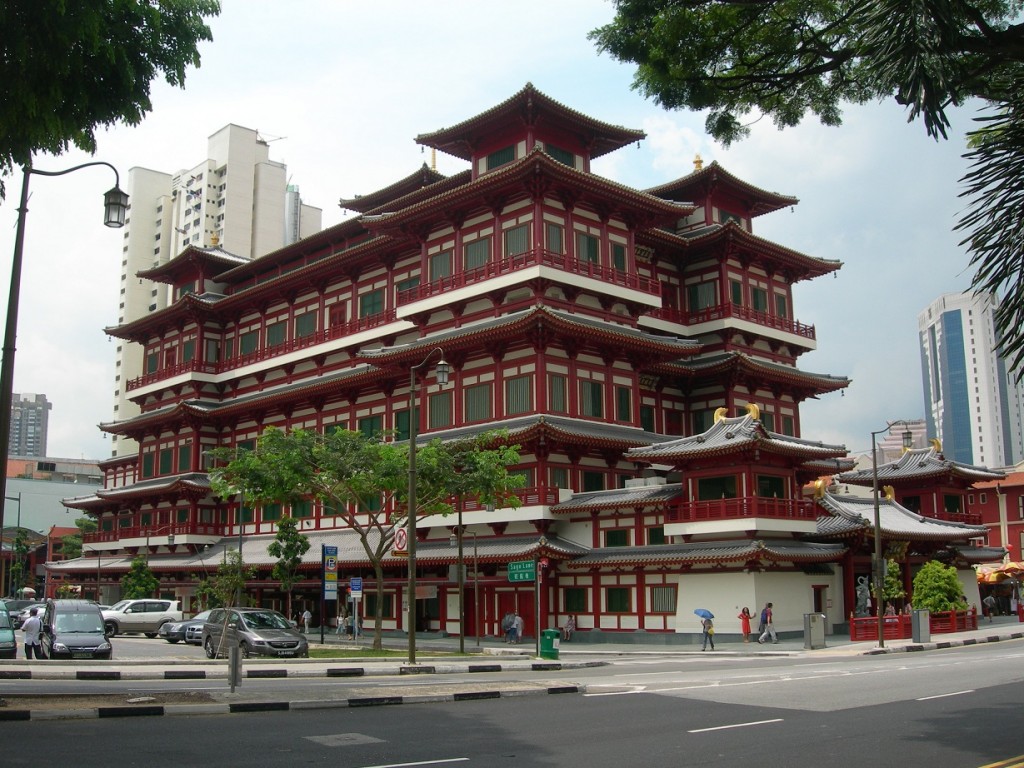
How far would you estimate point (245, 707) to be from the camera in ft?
57.9

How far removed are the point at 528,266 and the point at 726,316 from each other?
13965mm

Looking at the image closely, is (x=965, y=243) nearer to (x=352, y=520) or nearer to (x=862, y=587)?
(x=352, y=520)

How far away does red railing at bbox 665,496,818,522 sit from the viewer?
42312 mm

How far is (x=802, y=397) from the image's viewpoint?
60656 millimetres

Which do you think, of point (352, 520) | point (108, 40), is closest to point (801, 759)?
point (108, 40)

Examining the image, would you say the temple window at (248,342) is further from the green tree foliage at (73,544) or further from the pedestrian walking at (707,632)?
the green tree foliage at (73,544)

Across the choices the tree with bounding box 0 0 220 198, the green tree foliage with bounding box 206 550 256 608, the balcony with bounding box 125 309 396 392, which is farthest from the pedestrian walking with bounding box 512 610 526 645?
the tree with bounding box 0 0 220 198

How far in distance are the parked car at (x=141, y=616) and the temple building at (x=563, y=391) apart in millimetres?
5585

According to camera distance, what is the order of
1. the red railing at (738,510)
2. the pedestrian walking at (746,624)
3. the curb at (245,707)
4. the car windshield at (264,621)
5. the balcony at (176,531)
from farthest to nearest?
the balcony at (176,531), the red railing at (738,510), the pedestrian walking at (746,624), the car windshield at (264,621), the curb at (245,707)

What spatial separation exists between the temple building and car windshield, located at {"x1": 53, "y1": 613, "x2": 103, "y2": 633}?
10.2 meters

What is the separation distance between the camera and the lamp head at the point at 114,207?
19797 millimetres

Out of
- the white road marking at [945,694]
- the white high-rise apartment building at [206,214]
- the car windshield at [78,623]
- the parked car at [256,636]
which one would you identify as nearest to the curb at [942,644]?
the white road marking at [945,694]

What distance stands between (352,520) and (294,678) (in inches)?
547

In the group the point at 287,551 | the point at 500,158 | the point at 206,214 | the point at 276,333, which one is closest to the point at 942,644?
the point at 287,551
